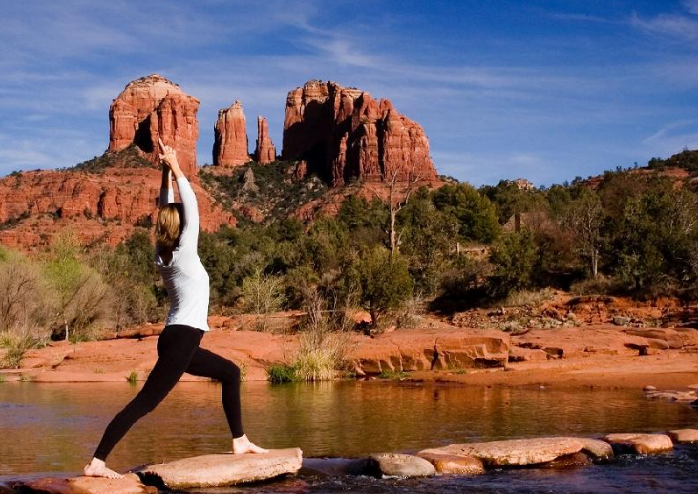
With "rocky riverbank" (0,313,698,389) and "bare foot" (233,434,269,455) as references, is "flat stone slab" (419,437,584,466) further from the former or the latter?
"rocky riverbank" (0,313,698,389)

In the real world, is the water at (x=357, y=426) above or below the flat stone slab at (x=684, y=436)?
below

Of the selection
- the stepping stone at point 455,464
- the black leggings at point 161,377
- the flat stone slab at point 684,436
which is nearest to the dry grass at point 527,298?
the flat stone slab at point 684,436

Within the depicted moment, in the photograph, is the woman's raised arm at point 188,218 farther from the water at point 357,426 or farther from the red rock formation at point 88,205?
the red rock formation at point 88,205

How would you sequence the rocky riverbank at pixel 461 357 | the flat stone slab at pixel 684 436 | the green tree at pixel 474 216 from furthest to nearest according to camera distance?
the green tree at pixel 474 216 → the rocky riverbank at pixel 461 357 → the flat stone slab at pixel 684 436

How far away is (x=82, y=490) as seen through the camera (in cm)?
536

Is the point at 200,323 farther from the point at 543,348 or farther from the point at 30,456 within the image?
the point at 543,348

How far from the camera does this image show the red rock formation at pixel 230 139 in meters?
147

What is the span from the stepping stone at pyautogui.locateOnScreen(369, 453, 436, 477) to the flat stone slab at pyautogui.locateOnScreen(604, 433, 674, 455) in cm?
217

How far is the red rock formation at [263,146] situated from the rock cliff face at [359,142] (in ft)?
10.5

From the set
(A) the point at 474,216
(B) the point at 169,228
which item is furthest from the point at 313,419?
(A) the point at 474,216

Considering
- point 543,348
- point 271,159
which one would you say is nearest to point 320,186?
point 271,159

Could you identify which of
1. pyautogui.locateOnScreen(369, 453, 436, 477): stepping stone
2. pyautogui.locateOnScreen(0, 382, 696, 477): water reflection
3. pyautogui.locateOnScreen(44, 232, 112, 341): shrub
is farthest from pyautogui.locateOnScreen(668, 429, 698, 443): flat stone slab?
pyautogui.locateOnScreen(44, 232, 112, 341): shrub

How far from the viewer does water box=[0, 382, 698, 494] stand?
6.36m

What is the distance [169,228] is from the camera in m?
5.66
